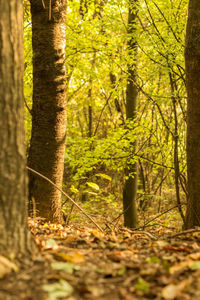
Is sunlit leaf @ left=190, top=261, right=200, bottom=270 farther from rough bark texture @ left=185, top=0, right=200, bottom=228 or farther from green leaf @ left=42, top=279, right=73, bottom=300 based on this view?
rough bark texture @ left=185, top=0, right=200, bottom=228

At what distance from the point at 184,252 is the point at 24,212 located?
53.7 inches

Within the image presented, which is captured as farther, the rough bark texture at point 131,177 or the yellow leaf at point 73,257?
the rough bark texture at point 131,177

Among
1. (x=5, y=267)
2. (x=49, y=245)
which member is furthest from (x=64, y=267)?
(x=49, y=245)

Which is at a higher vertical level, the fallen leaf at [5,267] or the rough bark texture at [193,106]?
the rough bark texture at [193,106]

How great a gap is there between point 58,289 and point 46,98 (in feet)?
8.68

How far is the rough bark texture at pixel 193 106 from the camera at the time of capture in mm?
3455

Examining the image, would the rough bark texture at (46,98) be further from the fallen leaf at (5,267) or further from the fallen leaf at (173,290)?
the fallen leaf at (173,290)

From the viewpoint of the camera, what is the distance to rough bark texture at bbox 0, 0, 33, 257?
1824mm

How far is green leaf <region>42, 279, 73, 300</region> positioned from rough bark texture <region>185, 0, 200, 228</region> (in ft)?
7.72

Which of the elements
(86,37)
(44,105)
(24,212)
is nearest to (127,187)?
(86,37)

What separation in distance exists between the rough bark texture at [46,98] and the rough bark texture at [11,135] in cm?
185

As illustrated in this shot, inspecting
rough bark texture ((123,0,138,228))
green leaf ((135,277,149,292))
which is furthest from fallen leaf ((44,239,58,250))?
rough bark texture ((123,0,138,228))

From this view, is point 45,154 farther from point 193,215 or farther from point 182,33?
point 182,33

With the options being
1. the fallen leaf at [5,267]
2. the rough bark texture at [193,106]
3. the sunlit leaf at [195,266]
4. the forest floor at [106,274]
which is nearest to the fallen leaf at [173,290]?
the forest floor at [106,274]
